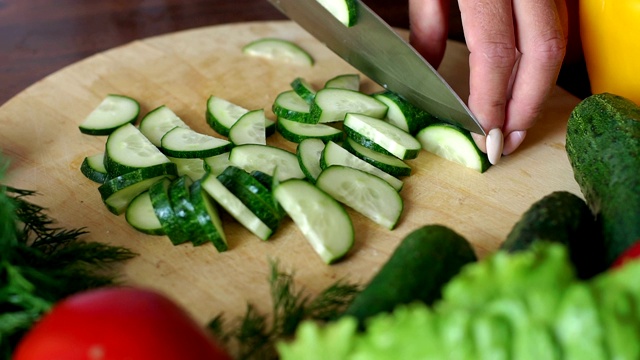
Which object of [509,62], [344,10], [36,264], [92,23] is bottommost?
[92,23]

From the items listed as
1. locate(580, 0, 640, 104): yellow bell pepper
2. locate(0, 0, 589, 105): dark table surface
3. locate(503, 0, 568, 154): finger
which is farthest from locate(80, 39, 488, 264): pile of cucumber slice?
locate(0, 0, 589, 105): dark table surface

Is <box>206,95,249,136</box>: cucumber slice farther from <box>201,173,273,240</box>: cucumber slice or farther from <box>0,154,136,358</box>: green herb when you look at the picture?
<box>0,154,136,358</box>: green herb

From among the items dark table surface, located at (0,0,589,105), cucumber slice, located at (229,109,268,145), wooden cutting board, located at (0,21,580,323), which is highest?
cucumber slice, located at (229,109,268,145)

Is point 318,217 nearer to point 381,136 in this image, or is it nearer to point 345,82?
point 381,136

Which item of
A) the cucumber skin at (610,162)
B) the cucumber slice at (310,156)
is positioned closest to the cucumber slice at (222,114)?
the cucumber slice at (310,156)

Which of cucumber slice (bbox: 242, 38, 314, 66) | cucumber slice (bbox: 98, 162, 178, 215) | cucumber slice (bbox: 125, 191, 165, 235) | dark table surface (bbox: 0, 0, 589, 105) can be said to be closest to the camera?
cucumber slice (bbox: 125, 191, 165, 235)

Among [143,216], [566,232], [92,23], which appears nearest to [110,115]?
[143,216]

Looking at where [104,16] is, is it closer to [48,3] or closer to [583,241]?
[48,3]

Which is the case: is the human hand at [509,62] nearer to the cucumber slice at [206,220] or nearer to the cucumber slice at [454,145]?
the cucumber slice at [454,145]
